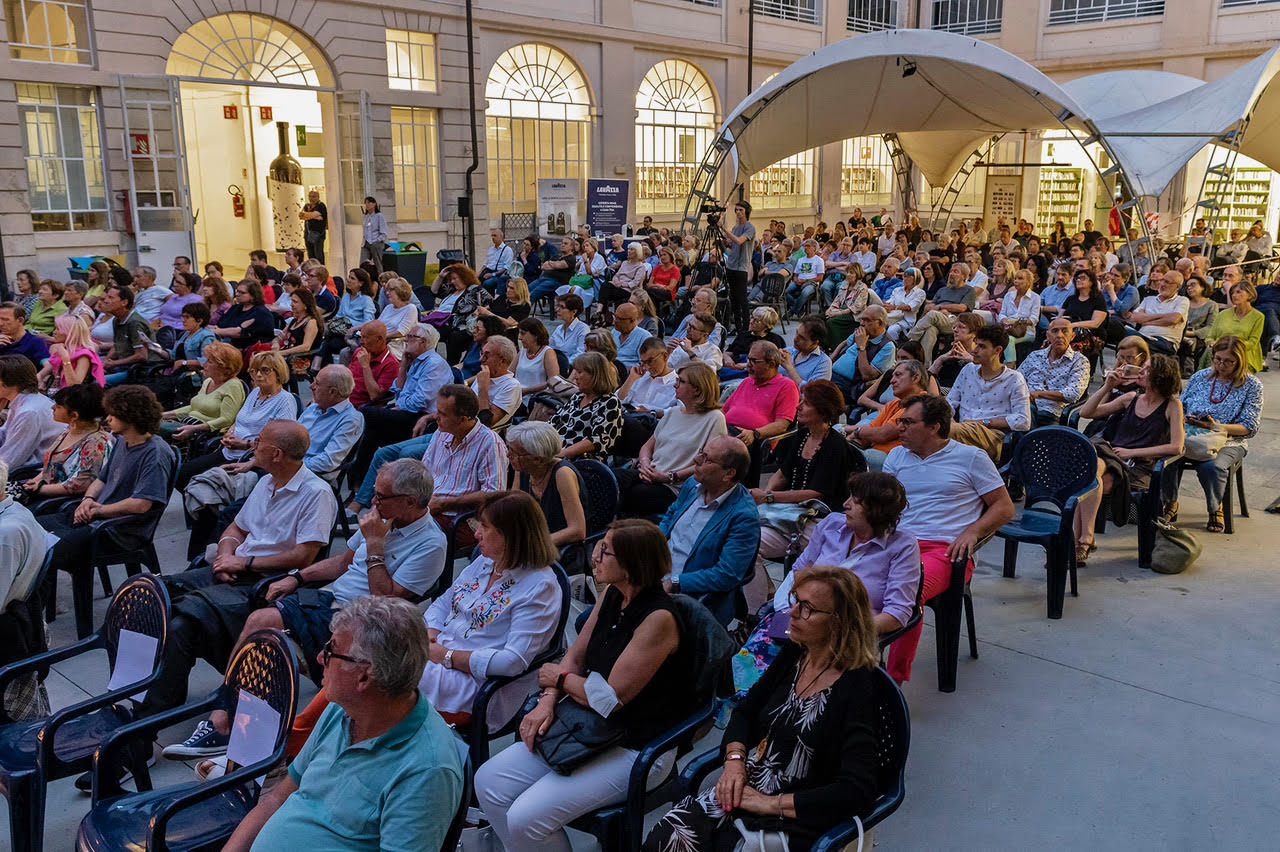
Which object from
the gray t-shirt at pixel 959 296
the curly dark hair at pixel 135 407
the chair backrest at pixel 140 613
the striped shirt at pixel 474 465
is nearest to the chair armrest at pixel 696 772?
the chair backrest at pixel 140 613

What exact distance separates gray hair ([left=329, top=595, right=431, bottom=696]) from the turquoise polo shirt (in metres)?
0.09

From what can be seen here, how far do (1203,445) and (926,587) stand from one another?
2.75m

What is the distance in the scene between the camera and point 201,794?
254 centimetres

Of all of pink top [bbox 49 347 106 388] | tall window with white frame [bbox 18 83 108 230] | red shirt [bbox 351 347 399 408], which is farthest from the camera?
tall window with white frame [bbox 18 83 108 230]

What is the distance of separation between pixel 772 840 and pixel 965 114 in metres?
14.3

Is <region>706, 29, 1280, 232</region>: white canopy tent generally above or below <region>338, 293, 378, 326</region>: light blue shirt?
above

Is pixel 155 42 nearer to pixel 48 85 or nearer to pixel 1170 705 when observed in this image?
pixel 48 85

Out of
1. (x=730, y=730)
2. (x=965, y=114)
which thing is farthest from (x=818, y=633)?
(x=965, y=114)

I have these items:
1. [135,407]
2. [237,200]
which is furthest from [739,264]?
[237,200]

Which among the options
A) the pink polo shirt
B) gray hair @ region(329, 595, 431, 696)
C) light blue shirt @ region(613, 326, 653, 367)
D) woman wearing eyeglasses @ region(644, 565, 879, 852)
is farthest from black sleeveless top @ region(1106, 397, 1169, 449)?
gray hair @ region(329, 595, 431, 696)

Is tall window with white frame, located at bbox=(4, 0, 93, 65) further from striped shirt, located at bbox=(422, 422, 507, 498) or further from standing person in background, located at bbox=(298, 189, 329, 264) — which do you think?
striped shirt, located at bbox=(422, 422, 507, 498)

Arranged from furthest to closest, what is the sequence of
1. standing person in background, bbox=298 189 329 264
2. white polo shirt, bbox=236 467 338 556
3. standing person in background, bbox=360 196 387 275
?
standing person in background, bbox=360 196 387 275
standing person in background, bbox=298 189 329 264
white polo shirt, bbox=236 467 338 556

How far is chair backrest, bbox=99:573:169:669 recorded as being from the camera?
322 cm

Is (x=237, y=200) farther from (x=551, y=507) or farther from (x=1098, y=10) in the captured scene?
(x=1098, y=10)
